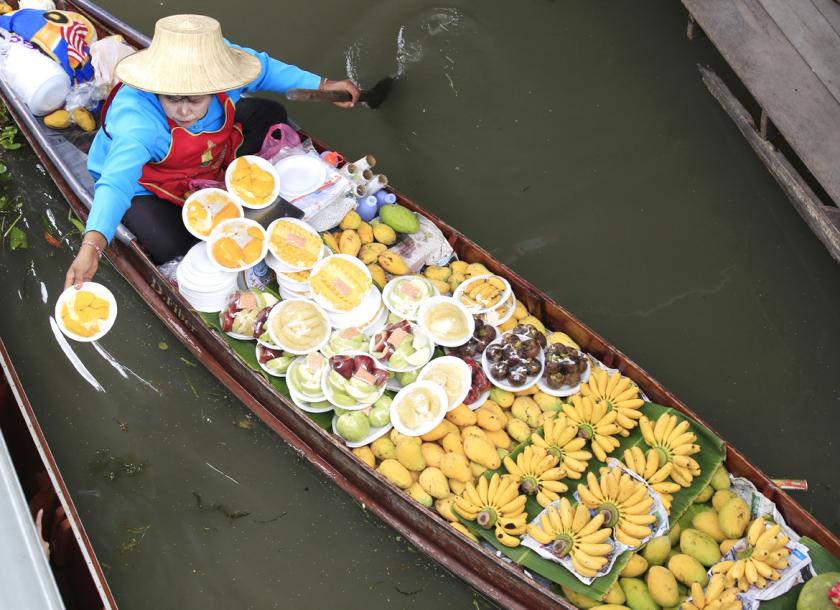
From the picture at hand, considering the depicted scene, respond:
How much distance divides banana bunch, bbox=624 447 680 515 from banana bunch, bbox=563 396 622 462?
11cm

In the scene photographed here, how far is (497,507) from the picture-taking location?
3225mm

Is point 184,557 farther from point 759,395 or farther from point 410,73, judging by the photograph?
point 410,73

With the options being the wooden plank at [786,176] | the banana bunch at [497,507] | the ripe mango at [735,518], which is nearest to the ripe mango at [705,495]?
the ripe mango at [735,518]

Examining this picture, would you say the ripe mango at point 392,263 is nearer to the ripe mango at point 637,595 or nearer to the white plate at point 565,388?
the white plate at point 565,388

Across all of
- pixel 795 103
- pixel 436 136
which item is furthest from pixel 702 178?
pixel 436 136

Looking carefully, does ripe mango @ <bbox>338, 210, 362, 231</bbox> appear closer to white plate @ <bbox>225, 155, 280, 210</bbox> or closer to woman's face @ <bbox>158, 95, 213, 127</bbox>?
white plate @ <bbox>225, 155, 280, 210</bbox>

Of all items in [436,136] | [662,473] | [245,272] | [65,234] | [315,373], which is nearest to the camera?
[662,473]

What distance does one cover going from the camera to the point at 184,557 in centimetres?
394

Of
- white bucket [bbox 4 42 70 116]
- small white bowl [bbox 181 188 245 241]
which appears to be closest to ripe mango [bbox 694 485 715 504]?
small white bowl [bbox 181 188 245 241]

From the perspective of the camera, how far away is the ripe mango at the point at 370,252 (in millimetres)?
3955

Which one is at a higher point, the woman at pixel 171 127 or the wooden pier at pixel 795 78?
the wooden pier at pixel 795 78

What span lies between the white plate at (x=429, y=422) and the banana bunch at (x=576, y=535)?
2.10 ft

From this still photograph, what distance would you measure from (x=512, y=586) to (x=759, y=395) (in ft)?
6.92

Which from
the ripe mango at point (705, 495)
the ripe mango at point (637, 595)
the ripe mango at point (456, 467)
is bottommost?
the ripe mango at point (456, 467)
